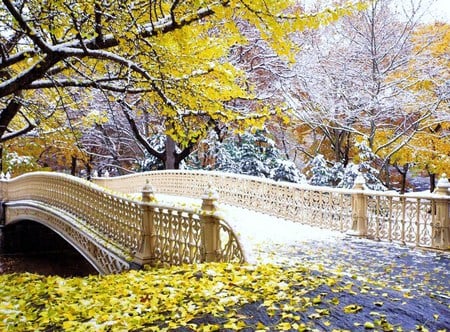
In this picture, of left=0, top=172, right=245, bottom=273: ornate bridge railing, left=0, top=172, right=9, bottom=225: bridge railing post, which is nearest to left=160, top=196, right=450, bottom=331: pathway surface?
left=0, top=172, right=245, bottom=273: ornate bridge railing

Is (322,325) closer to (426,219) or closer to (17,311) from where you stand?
(17,311)

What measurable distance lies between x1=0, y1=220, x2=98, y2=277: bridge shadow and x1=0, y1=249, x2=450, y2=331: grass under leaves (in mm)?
14228

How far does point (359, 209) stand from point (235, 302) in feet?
20.7

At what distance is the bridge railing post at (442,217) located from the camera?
8.40 metres

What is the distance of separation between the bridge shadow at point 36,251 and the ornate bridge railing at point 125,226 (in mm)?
3490

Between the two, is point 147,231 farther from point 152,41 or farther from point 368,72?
point 368,72

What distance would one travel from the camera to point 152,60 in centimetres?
637

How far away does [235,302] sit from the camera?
180 inches

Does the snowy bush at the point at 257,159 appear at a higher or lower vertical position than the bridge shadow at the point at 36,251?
higher

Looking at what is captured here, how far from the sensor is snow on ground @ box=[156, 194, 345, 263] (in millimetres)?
8008

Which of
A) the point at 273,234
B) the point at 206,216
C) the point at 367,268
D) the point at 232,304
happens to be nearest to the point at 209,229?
the point at 206,216

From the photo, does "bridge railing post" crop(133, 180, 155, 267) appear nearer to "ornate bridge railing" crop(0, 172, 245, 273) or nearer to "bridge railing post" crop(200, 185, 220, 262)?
"ornate bridge railing" crop(0, 172, 245, 273)

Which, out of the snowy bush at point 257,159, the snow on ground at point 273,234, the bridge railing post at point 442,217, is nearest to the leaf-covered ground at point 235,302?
the snow on ground at point 273,234

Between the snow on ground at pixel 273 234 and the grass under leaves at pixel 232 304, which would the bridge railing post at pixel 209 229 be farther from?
the grass under leaves at pixel 232 304
